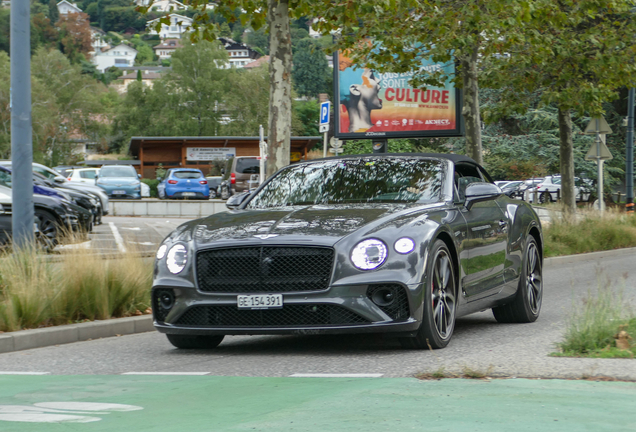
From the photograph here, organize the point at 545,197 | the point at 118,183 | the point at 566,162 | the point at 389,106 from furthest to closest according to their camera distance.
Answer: the point at 545,197 < the point at 118,183 < the point at 566,162 < the point at 389,106

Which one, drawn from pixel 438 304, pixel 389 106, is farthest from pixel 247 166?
pixel 438 304

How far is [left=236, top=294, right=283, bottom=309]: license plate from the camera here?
6.54m

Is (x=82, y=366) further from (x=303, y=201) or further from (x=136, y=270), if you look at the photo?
(x=136, y=270)

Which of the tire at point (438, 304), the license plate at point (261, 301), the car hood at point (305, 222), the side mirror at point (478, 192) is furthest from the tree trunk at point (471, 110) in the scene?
the license plate at point (261, 301)

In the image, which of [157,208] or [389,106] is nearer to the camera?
[389,106]

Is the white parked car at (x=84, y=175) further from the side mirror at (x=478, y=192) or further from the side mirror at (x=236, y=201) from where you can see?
the side mirror at (x=478, y=192)

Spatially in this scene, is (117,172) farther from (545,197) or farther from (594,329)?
(594,329)

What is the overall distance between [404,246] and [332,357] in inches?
37.2

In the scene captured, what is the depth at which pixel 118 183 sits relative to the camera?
39.4 metres

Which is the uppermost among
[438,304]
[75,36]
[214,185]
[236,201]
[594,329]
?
[75,36]

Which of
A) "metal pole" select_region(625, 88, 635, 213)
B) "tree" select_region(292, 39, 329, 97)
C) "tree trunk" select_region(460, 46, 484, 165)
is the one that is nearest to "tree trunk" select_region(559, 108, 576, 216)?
"tree trunk" select_region(460, 46, 484, 165)

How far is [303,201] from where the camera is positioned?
780 centimetres

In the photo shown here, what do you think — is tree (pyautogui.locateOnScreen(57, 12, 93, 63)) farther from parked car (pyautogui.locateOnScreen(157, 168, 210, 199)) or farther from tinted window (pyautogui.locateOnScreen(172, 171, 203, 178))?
parked car (pyautogui.locateOnScreen(157, 168, 210, 199))

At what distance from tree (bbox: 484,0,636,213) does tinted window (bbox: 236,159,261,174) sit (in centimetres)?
1793
